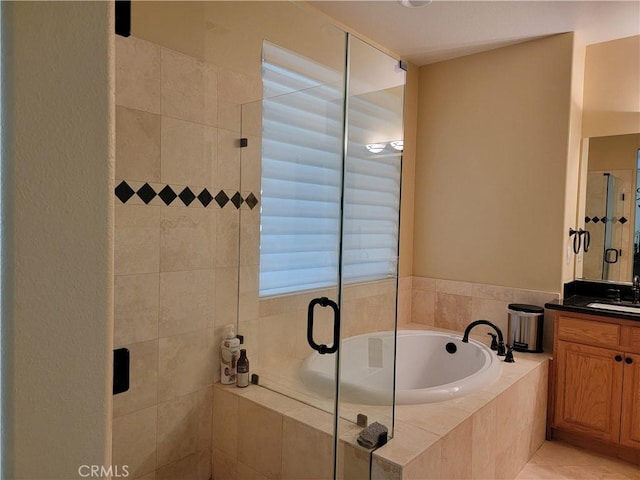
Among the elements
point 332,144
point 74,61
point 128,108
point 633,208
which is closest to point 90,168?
point 74,61

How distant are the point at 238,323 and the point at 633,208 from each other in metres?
2.85

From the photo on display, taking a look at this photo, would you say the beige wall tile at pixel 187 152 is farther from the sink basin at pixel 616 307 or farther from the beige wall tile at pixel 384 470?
the sink basin at pixel 616 307

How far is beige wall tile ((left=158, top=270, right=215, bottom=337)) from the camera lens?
80.2 inches

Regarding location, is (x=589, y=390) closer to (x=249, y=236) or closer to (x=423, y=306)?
(x=423, y=306)

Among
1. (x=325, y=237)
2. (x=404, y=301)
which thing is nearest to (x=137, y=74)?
(x=325, y=237)

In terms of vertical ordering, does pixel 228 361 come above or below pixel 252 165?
below

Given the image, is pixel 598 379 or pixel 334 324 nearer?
pixel 334 324

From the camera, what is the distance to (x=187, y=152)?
2.08 m

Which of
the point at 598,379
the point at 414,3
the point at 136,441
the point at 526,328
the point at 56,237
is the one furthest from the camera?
the point at 526,328

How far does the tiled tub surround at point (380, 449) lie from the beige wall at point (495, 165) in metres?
1.16

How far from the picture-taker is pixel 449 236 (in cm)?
367

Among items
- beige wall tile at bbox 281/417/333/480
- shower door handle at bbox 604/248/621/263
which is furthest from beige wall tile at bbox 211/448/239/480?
shower door handle at bbox 604/248/621/263

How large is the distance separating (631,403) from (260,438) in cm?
223

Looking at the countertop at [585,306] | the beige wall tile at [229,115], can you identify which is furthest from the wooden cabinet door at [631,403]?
the beige wall tile at [229,115]
